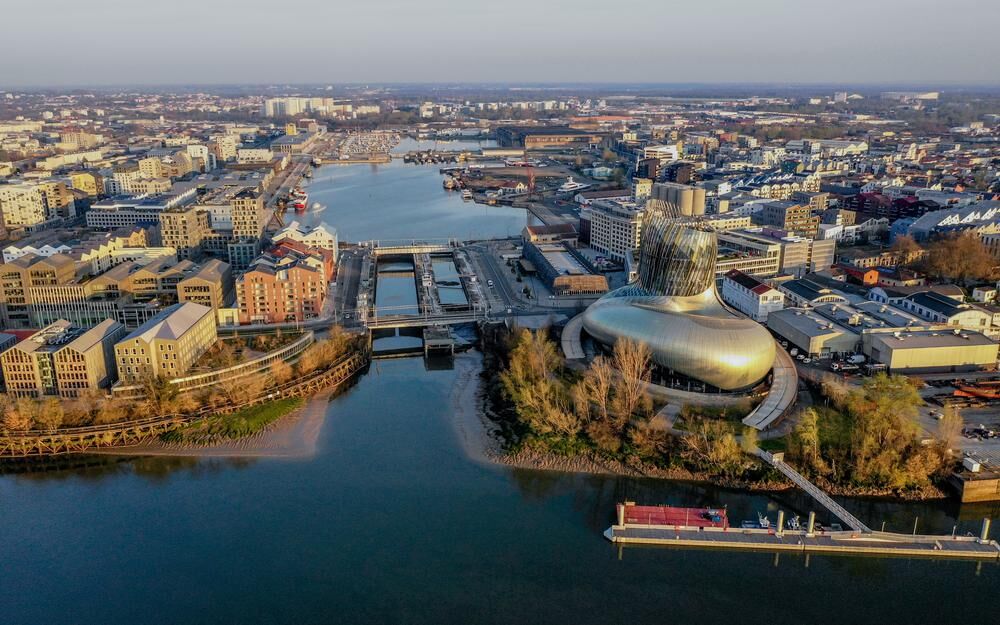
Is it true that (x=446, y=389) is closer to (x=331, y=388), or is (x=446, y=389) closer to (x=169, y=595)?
(x=331, y=388)

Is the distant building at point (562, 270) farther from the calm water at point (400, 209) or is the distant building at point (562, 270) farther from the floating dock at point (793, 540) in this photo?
the floating dock at point (793, 540)

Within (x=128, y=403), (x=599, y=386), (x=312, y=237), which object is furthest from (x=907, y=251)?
(x=128, y=403)

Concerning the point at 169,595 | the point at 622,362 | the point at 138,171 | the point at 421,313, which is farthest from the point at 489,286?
the point at 138,171

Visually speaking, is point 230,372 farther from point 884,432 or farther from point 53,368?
point 884,432

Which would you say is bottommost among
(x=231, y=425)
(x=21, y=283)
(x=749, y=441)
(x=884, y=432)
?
(x=231, y=425)

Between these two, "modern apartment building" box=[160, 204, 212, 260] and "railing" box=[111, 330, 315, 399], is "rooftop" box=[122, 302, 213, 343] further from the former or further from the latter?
"modern apartment building" box=[160, 204, 212, 260]
